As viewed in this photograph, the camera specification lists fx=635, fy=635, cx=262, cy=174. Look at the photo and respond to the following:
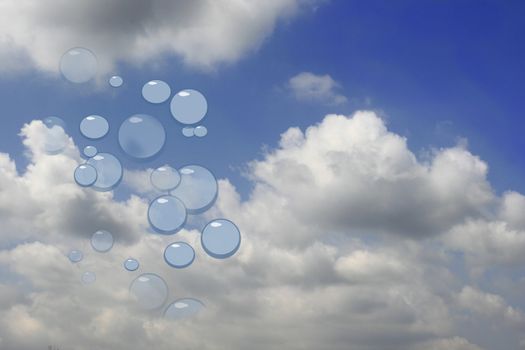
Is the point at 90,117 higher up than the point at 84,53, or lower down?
lower down

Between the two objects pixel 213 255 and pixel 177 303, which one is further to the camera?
pixel 177 303

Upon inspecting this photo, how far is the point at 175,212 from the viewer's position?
1394 inches

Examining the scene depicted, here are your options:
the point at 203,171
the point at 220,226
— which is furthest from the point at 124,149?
the point at 220,226

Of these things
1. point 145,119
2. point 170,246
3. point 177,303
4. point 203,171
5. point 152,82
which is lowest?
point 177,303

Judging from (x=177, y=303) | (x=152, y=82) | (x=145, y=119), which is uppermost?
(x=152, y=82)

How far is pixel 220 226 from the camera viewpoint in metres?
35.5

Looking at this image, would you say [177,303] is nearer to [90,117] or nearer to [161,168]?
[161,168]

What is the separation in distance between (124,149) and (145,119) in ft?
7.51

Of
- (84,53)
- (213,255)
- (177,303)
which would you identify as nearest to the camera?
(213,255)

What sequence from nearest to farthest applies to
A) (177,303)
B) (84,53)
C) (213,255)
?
(213,255) < (177,303) < (84,53)

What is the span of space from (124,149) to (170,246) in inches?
241

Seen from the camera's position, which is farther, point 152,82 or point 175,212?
point 152,82

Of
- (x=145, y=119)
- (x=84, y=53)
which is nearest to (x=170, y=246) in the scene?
(x=145, y=119)

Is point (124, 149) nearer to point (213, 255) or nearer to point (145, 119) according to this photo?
point (145, 119)
